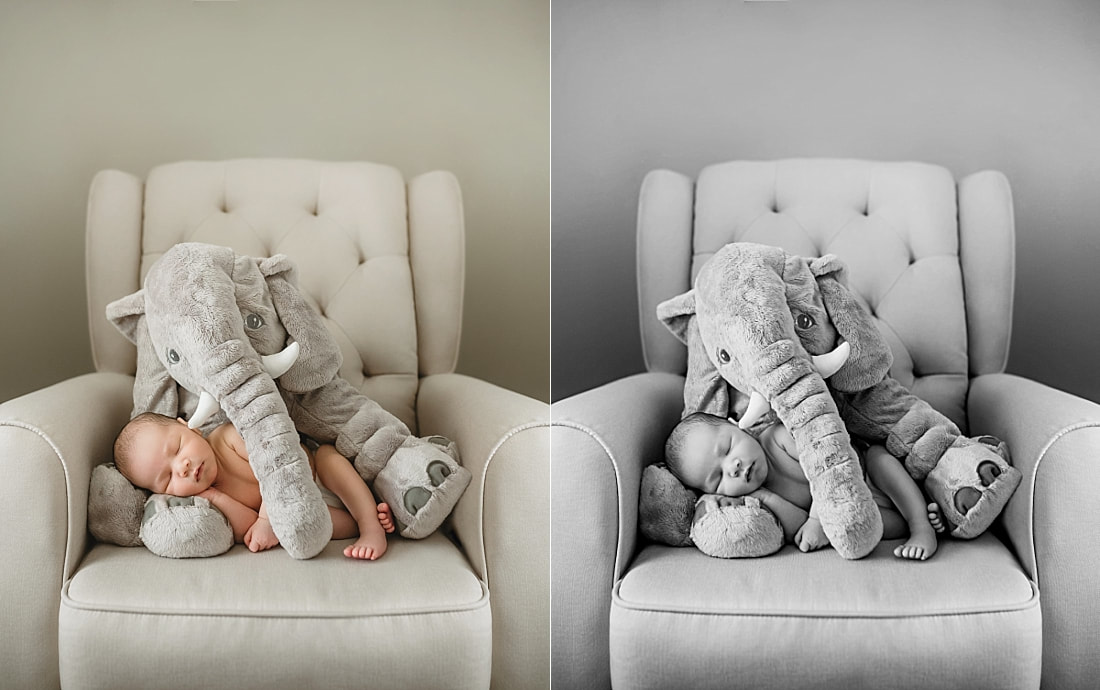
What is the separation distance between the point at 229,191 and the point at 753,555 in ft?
3.82

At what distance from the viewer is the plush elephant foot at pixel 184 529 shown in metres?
1.20

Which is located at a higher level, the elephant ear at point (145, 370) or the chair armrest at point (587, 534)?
the elephant ear at point (145, 370)

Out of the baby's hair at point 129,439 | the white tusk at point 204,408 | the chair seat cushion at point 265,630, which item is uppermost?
the white tusk at point 204,408

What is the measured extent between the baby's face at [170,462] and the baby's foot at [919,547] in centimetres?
99

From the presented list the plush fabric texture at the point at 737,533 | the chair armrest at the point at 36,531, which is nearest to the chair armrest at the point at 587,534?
the plush fabric texture at the point at 737,533

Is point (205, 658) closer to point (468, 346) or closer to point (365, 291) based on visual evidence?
point (365, 291)

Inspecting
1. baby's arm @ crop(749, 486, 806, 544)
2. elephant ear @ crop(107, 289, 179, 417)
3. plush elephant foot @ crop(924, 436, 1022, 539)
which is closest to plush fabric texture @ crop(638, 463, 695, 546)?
baby's arm @ crop(749, 486, 806, 544)

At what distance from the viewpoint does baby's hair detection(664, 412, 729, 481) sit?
134 centimetres

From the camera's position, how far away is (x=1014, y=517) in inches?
49.4

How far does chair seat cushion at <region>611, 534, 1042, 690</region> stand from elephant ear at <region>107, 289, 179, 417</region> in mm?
773

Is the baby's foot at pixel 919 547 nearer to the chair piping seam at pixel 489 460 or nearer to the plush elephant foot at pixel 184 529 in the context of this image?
the chair piping seam at pixel 489 460

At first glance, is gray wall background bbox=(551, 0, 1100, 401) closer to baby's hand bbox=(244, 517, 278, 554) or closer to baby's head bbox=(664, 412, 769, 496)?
baby's head bbox=(664, 412, 769, 496)

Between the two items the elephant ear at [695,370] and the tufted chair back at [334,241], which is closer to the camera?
the elephant ear at [695,370]

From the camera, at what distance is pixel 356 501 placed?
1318 mm
